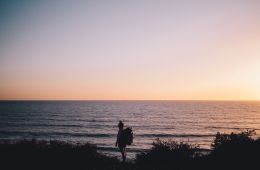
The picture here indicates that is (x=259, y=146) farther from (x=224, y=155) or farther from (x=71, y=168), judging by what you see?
(x=71, y=168)

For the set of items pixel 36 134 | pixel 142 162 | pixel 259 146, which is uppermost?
pixel 259 146

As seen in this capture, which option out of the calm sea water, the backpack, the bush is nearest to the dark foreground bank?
the bush

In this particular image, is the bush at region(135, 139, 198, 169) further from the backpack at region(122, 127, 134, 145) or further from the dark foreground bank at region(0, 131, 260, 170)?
the backpack at region(122, 127, 134, 145)

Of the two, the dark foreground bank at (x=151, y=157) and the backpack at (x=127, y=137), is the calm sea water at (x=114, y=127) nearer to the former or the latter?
the dark foreground bank at (x=151, y=157)

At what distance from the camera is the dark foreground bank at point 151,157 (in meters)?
10.7

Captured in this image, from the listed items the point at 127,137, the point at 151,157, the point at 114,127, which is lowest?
the point at 114,127

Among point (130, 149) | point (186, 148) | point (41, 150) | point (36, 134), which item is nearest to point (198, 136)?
point (130, 149)

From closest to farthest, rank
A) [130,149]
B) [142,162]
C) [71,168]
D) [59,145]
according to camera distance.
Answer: [71,168], [142,162], [59,145], [130,149]

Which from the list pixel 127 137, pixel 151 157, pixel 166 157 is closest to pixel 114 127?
pixel 127 137

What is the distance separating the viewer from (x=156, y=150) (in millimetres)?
12742

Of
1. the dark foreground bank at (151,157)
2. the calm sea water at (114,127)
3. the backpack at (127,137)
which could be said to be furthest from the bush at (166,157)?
the calm sea water at (114,127)

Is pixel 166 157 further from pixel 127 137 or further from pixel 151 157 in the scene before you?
pixel 127 137

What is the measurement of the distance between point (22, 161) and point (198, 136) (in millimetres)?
38344

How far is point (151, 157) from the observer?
12352mm
